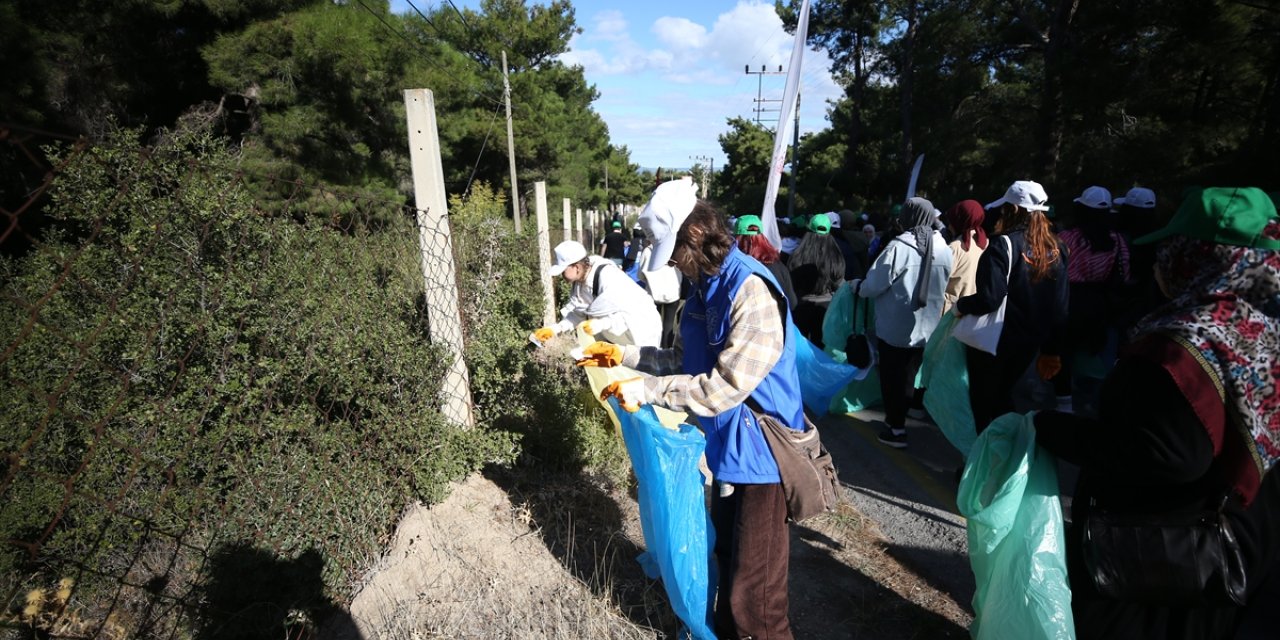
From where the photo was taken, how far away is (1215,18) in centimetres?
677

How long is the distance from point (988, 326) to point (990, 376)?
27 cm

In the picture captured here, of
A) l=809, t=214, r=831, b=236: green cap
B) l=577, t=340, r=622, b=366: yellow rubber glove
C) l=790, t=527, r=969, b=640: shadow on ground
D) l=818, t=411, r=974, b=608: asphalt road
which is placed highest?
l=809, t=214, r=831, b=236: green cap

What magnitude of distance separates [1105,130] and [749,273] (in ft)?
35.7

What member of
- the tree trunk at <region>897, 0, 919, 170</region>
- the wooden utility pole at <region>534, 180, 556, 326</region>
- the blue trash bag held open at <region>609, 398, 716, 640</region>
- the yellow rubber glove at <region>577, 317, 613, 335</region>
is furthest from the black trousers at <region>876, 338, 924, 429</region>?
the tree trunk at <region>897, 0, 919, 170</region>

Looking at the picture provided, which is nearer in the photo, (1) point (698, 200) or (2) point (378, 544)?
(1) point (698, 200)

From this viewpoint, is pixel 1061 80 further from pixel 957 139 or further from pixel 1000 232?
pixel 1000 232

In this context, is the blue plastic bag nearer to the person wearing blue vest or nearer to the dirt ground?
the dirt ground

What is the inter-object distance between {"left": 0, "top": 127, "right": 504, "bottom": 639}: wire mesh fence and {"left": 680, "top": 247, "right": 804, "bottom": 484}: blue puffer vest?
1.39 metres

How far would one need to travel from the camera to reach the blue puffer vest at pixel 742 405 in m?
1.76

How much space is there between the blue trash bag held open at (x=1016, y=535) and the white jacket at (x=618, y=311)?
2048mm

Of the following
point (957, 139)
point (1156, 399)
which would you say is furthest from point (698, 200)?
point (957, 139)

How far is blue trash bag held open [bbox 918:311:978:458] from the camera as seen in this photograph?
298 centimetres

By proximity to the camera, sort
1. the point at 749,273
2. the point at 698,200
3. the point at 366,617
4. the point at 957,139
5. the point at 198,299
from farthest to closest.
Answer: the point at 957,139 → the point at 198,299 → the point at 366,617 → the point at 698,200 → the point at 749,273

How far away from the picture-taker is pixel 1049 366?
10.2 ft
